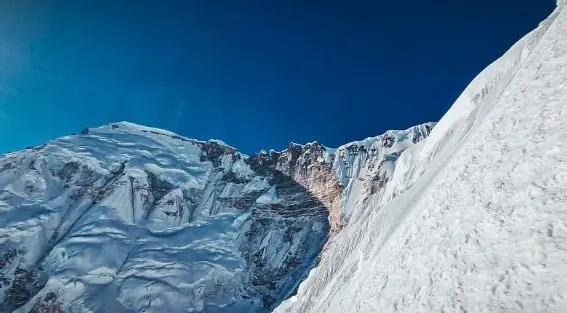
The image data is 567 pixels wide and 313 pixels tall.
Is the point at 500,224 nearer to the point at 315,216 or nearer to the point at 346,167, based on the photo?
the point at 315,216

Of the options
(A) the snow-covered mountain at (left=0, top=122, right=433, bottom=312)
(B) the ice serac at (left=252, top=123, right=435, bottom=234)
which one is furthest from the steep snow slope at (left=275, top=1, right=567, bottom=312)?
(A) the snow-covered mountain at (left=0, top=122, right=433, bottom=312)

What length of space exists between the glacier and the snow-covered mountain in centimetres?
41

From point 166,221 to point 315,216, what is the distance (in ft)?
131

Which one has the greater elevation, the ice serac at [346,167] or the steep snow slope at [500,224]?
the ice serac at [346,167]

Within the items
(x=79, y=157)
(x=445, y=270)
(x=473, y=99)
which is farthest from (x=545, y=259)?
(x=79, y=157)

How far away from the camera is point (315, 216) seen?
368ft

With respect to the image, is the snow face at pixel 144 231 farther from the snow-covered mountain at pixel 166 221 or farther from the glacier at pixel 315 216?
the glacier at pixel 315 216

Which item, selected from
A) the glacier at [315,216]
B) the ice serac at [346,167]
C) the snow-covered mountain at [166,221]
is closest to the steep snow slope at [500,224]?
the glacier at [315,216]

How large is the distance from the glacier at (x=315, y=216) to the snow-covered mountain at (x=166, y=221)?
0.41 metres

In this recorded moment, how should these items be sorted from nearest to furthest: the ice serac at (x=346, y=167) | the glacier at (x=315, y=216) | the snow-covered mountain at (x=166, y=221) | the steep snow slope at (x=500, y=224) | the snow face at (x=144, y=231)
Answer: the steep snow slope at (x=500, y=224)
the glacier at (x=315, y=216)
the snow face at (x=144, y=231)
the snow-covered mountain at (x=166, y=221)
the ice serac at (x=346, y=167)

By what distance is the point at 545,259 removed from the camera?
1008 cm

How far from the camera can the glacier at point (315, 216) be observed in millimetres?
12117

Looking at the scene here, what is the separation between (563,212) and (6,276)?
350 feet

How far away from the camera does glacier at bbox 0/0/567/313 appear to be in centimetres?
1212
